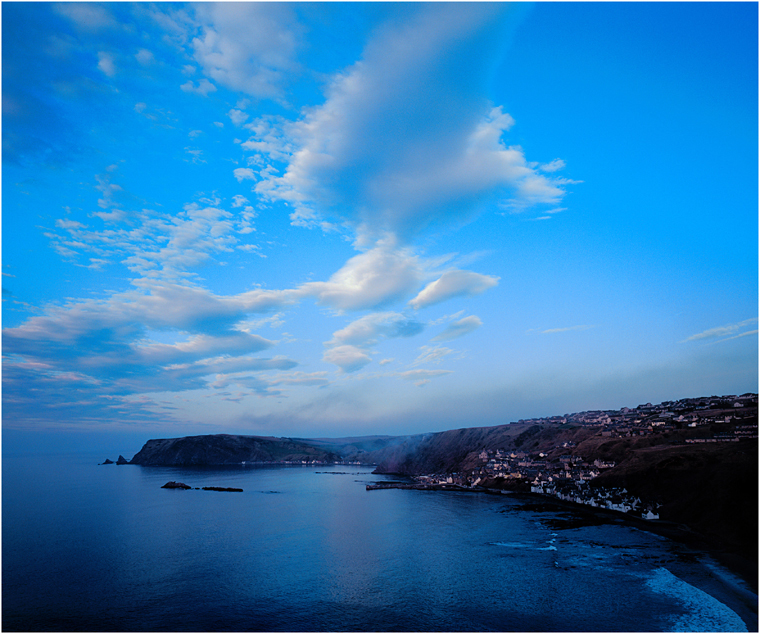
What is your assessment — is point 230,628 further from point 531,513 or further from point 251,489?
point 251,489

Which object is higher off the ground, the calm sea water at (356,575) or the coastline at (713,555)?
the calm sea water at (356,575)

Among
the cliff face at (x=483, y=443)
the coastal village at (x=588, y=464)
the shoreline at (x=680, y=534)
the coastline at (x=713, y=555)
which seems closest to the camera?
the coastline at (x=713, y=555)

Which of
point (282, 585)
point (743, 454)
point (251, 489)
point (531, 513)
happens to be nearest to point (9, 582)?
point (282, 585)

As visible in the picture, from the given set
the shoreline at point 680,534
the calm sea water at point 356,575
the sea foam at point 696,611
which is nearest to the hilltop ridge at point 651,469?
the shoreline at point 680,534

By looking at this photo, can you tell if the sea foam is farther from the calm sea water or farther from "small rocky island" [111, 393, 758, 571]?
"small rocky island" [111, 393, 758, 571]

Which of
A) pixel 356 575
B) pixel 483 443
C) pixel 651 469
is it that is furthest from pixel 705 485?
pixel 483 443

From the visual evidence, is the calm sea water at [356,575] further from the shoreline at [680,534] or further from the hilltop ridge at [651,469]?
the hilltop ridge at [651,469]

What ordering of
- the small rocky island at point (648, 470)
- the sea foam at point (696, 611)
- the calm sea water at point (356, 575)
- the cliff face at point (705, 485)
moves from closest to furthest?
the sea foam at point (696, 611), the calm sea water at point (356, 575), the cliff face at point (705, 485), the small rocky island at point (648, 470)

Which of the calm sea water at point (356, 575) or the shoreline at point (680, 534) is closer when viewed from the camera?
the calm sea water at point (356, 575)

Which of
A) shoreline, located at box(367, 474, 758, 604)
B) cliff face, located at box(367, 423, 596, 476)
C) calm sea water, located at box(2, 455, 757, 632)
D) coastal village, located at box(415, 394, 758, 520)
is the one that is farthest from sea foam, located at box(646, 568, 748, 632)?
cliff face, located at box(367, 423, 596, 476)
